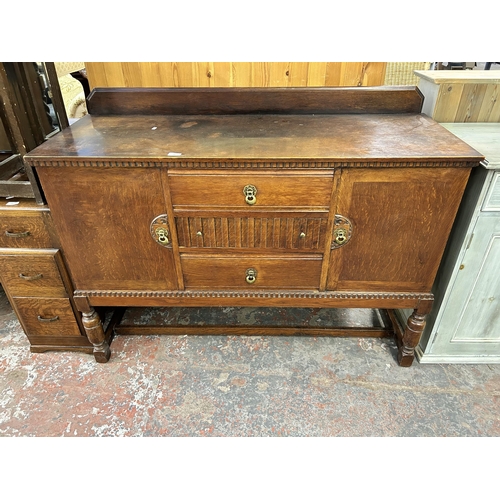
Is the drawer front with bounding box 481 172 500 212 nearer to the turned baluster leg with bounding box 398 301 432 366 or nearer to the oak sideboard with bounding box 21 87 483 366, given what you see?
the oak sideboard with bounding box 21 87 483 366

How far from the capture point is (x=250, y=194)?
1.32 metres

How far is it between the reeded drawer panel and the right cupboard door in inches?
4.1

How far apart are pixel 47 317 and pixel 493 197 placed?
1.93 meters

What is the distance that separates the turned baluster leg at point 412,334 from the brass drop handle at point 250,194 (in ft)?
2.80

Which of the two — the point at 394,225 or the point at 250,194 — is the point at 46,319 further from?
the point at 394,225

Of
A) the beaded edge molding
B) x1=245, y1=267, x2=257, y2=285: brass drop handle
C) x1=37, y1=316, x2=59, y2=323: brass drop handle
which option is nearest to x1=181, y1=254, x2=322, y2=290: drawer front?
x1=245, y1=267, x2=257, y2=285: brass drop handle

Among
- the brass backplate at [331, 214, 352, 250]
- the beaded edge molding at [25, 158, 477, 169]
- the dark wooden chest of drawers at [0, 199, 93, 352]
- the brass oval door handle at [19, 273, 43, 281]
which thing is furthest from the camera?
the brass oval door handle at [19, 273, 43, 281]

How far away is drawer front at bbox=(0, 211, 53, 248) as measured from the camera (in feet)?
4.83

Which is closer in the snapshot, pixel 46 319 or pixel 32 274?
pixel 32 274

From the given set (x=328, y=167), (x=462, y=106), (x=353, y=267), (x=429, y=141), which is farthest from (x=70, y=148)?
(x=462, y=106)

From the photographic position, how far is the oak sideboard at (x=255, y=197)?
1.29 meters

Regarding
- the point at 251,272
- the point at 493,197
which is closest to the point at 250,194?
the point at 251,272

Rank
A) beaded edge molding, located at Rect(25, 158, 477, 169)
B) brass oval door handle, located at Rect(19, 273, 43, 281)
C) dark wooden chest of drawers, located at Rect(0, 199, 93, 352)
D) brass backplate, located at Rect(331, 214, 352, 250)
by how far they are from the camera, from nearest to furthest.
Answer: beaded edge molding, located at Rect(25, 158, 477, 169), brass backplate, located at Rect(331, 214, 352, 250), dark wooden chest of drawers, located at Rect(0, 199, 93, 352), brass oval door handle, located at Rect(19, 273, 43, 281)

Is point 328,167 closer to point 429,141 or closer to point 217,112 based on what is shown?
point 429,141
